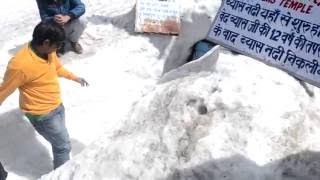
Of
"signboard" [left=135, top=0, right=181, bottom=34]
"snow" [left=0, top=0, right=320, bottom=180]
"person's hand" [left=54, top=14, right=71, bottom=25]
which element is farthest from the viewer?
"signboard" [left=135, top=0, right=181, bottom=34]

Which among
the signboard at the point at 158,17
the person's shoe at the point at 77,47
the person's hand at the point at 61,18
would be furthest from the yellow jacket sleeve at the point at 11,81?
the signboard at the point at 158,17

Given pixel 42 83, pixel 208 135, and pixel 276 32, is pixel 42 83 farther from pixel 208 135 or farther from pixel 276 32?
pixel 276 32

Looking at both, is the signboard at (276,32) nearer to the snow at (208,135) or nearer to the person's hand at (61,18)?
the snow at (208,135)

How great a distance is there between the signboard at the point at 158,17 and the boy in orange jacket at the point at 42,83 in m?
2.91

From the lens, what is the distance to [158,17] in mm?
8789

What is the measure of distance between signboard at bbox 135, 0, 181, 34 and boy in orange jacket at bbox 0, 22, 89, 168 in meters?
2.91

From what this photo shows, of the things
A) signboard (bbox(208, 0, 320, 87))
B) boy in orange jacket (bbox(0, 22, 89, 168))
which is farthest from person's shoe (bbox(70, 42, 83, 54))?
signboard (bbox(208, 0, 320, 87))

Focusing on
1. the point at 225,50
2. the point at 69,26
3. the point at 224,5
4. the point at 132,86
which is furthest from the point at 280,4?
the point at 69,26

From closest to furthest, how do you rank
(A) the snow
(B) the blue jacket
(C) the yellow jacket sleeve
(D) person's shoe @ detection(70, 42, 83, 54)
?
(A) the snow → (C) the yellow jacket sleeve → (B) the blue jacket → (D) person's shoe @ detection(70, 42, 83, 54)

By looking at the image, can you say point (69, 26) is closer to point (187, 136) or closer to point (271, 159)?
point (187, 136)

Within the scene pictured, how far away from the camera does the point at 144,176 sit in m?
4.52

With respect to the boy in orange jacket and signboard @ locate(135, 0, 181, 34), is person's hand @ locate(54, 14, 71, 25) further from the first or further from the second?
the boy in orange jacket

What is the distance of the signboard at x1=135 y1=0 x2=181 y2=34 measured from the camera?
28.7 feet

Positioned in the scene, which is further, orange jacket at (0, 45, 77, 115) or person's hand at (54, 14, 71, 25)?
person's hand at (54, 14, 71, 25)
